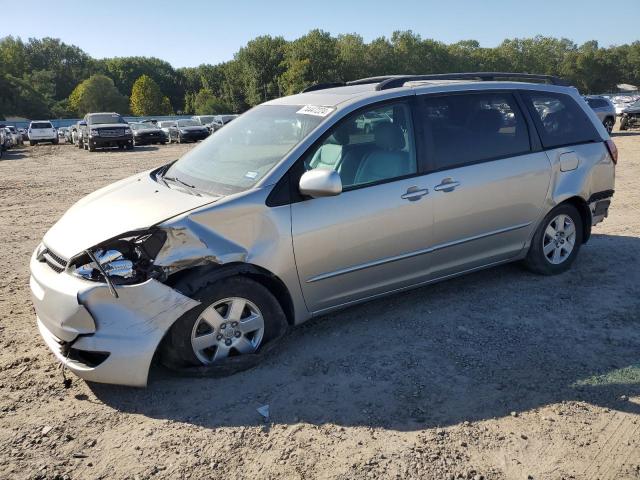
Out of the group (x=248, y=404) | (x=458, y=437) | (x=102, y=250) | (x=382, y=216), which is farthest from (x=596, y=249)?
(x=102, y=250)

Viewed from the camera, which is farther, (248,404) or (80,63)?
(80,63)

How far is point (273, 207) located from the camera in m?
3.57

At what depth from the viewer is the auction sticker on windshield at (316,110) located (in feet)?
13.1

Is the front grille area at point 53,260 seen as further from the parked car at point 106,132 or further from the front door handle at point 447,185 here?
the parked car at point 106,132

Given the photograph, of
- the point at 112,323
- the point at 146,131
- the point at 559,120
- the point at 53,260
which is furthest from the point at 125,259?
the point at 146,131

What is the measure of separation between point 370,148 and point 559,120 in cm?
214

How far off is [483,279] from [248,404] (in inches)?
110

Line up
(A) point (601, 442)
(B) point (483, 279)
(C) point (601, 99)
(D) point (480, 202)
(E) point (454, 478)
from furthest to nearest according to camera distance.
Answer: (C) point (601, 99), (B) point (483, 279), (D) point (480, 202), (A) point (601, 442), (E) point (454, 478)

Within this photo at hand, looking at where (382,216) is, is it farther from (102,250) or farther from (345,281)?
(102,250)

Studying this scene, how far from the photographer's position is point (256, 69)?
274 ft

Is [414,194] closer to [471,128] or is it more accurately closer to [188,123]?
[471,128]

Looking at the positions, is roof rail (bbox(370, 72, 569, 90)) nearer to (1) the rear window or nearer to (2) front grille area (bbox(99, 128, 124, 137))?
(1) the rear window

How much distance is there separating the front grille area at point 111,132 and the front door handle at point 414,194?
25.6m

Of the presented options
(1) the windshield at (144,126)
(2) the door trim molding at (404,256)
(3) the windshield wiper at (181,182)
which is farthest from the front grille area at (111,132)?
(2) the door trim molding at (404,256)
